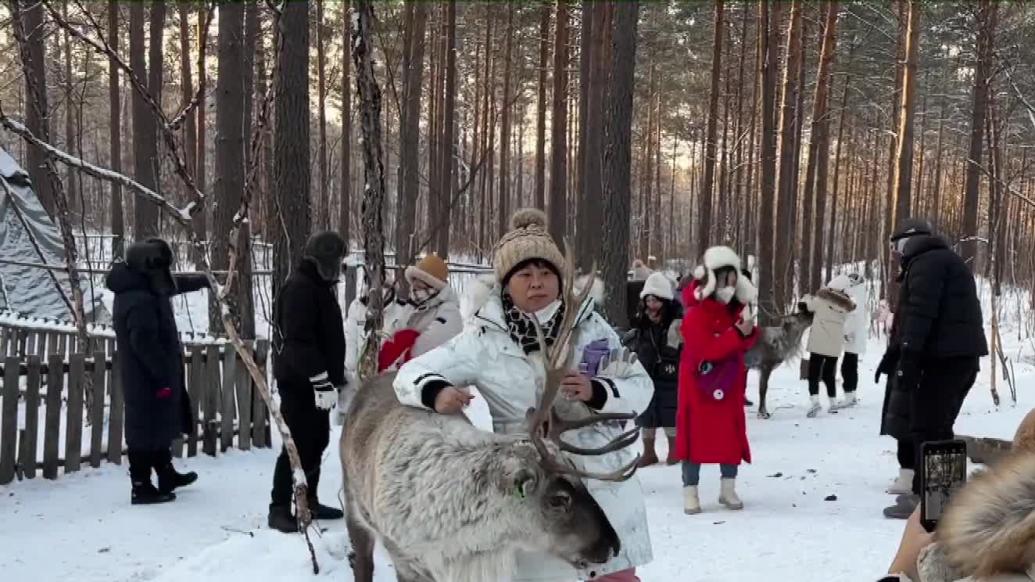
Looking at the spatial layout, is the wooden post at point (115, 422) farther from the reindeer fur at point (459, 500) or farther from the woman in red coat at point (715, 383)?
the reindeer fur at point (459, 500)

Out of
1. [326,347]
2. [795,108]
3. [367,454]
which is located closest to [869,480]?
[326,347]

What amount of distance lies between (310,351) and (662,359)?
3776 mm

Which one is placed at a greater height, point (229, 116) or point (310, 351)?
point (229, 116)

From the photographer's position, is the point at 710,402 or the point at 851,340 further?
the point at 851,340

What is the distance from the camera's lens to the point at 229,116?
1123cm

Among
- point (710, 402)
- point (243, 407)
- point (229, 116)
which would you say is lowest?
point (243, 407)

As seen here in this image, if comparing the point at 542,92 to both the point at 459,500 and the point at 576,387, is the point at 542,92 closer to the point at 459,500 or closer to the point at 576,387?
the point at 576,387

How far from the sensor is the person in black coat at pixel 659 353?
786cm

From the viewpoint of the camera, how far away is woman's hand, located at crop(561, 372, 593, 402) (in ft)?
8.95

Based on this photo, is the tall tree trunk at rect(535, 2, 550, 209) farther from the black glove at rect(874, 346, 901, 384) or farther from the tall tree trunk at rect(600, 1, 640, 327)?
the black glove at rect(874, 346, 901, 384)

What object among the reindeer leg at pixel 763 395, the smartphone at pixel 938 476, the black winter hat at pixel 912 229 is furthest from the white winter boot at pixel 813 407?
the smartphone at pixel 938 476

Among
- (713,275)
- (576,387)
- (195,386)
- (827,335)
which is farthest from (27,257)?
(576,387)

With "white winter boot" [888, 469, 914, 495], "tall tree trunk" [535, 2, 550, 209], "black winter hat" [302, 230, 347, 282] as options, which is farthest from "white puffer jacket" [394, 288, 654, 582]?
"tall tree trunk" [535, 2, 550, 209]

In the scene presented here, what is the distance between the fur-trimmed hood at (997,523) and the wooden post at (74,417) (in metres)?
7.26
